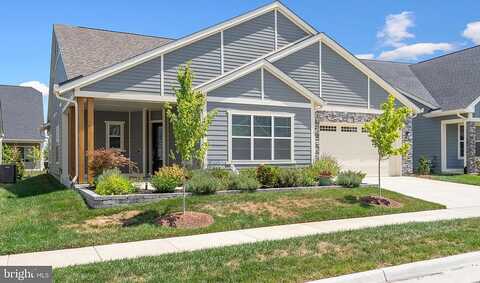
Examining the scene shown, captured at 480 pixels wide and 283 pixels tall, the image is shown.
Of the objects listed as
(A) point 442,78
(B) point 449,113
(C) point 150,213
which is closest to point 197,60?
(C) point 150,213

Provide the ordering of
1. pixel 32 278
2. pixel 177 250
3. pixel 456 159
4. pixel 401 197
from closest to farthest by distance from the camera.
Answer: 1. pixel 32 278
2. pixel 177 250
3. pixel 401 197
4. pixel 456 159

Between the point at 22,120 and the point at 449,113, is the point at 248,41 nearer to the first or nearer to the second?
the point at 449,113

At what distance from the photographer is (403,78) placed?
86.0 ft

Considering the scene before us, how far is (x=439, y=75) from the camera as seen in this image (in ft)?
84.9

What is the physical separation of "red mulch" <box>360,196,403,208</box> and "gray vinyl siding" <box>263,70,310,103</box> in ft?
17.3

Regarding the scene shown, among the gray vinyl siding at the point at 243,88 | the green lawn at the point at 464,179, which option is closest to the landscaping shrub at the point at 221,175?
the gray vinyl siding at the point at 243,88

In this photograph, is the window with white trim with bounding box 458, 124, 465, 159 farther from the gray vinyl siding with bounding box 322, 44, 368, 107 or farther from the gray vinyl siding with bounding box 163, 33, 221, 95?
the gray vinyl siding with bounding box 163, 33, 221, 95

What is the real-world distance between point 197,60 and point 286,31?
4798mm

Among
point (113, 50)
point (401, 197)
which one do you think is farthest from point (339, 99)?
point (113, 50)

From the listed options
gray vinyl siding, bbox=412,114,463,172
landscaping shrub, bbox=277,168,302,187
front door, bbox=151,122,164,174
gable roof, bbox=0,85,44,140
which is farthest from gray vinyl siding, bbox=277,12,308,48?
gable roof, bbox=0,85,44,140

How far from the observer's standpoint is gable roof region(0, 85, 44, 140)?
3574cm

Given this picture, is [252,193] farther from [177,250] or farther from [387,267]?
[387,267]

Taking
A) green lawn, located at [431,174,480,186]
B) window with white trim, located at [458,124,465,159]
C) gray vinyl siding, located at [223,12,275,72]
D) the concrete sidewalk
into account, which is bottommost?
the concrete sidewalk

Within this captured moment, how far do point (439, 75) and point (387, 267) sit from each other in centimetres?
2267
